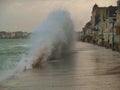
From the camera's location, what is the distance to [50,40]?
38281 millimetres

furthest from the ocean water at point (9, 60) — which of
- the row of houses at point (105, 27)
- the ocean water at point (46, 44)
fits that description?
the row of houses at point (105, 27)

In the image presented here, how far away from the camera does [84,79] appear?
1780 centimetres

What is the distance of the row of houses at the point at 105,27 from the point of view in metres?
64.2

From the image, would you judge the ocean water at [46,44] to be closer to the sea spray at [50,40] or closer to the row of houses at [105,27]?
the sea spray at [50,40]

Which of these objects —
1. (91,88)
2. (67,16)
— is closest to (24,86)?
(91,88)

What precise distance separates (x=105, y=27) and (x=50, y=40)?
61.5 metres

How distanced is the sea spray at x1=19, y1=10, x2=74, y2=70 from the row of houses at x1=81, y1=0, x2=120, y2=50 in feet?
24.5

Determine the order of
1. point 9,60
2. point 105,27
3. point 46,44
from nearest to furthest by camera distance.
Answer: point 46,44, point 9,60, point 105,27

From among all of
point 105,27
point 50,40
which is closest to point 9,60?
point 50,40

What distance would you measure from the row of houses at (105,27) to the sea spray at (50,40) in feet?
24.5

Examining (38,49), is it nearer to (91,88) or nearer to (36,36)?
(36,36)

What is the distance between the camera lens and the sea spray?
99.8 feet

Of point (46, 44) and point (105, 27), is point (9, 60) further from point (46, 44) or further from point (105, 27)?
point (105, 27)

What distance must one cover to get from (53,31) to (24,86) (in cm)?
2806
